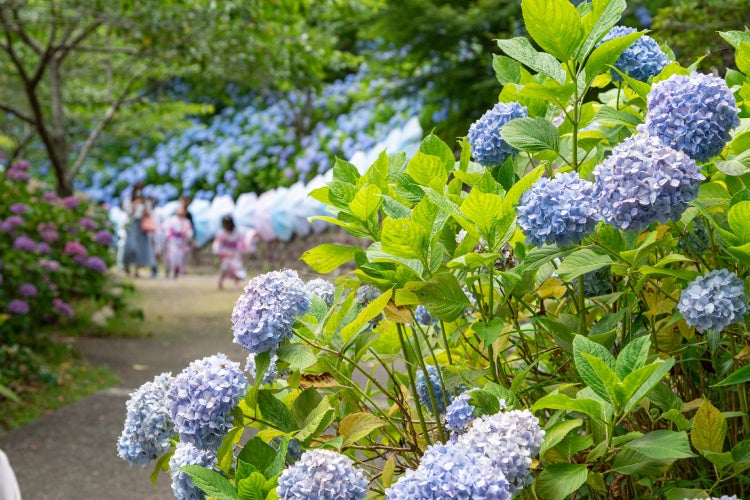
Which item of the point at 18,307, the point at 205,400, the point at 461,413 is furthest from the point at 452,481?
the point at 18,307

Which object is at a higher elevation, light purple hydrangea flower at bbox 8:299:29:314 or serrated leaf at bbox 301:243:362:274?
serrated leaf at bbox 301:243:362:274

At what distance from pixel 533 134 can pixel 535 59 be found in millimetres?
124

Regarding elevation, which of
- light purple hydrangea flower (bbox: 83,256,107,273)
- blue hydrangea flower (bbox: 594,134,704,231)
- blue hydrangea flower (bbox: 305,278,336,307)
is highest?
blue hydrangea flower (bbox: 594,134,704,231)

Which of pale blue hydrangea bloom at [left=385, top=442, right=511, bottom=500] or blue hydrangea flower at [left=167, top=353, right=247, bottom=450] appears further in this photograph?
blue hydrangea flower at [left=167, top=353, right=247, bottom=450]

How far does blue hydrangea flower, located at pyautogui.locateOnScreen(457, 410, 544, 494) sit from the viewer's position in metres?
0.95

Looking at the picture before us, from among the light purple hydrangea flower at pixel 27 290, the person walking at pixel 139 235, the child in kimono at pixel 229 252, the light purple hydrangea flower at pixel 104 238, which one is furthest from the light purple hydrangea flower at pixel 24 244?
the person walking at pixel 139 235

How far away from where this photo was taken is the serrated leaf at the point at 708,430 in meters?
1.09

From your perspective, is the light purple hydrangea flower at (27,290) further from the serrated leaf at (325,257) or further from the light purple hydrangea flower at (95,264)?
the serrated leaf at (325,257)

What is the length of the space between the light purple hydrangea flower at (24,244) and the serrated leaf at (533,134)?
6646 mm

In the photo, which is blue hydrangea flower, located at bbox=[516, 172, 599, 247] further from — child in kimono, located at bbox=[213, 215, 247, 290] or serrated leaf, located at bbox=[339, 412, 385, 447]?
child in kimono, located at bbox=[213, 215, 247, 290]

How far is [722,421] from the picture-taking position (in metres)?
1.09

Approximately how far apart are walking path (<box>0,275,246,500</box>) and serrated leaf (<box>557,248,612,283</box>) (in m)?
2.88

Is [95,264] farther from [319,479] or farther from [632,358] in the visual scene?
[632,358]

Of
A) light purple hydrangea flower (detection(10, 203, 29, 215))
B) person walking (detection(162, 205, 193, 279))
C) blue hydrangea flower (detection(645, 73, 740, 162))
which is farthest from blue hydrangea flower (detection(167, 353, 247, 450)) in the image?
person walking (detection(162, 205, 193, 279))
